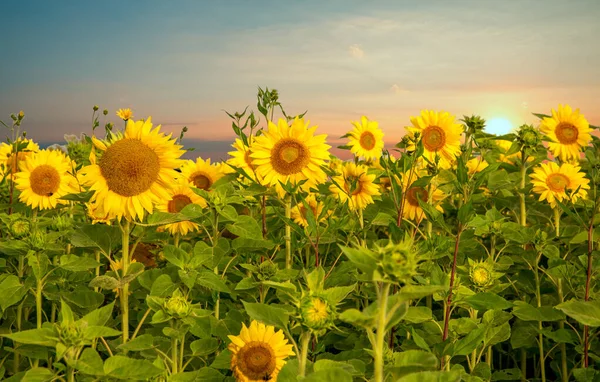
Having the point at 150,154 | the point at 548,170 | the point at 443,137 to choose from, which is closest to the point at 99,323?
the point at 150,154

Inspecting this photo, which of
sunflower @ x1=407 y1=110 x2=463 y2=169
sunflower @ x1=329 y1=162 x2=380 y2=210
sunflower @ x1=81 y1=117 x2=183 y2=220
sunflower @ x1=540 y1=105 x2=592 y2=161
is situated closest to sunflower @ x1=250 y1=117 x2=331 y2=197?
sunflower @ x1=329 y1=162 x2=380 y2=210

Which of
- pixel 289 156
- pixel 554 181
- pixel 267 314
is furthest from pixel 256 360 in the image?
pixel 554 181

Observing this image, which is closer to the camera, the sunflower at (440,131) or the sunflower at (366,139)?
the sunflower at (440,131)

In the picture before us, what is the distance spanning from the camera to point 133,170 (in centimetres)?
237

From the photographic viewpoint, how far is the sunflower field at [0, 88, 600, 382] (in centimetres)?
171

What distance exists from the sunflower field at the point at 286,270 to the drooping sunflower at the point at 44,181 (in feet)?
0.04

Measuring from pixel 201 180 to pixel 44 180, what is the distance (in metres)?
1.09

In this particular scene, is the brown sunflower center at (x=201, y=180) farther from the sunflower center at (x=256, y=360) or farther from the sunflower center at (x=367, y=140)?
the sunflower center at (x=256, y=360)

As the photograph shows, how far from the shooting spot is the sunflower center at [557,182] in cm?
360

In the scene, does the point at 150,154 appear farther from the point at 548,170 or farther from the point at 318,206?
the point at 548,170

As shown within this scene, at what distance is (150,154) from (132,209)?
0.23 meters

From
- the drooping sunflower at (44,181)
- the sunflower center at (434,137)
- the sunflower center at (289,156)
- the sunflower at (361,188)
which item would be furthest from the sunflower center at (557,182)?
the drooping sunflower at (44,181)

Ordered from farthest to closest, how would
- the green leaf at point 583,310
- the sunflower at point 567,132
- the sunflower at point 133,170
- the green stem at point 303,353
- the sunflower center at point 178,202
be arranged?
1. the sunflower at point 567,132
2. the sunflower center at point 178,202
3. the sunflower at point 133,170
4. the green leaf at point 583,310
5. the green stem at point 303,353

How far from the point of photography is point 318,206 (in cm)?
322
